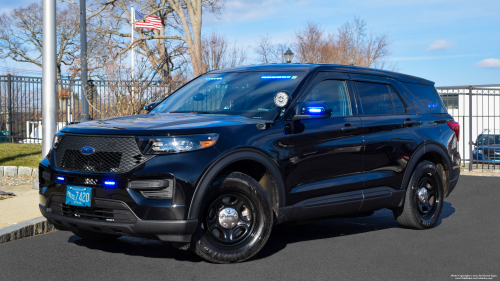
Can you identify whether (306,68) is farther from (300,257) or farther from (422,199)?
(422,199)

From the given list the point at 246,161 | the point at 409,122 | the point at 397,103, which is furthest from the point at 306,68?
the point at 409,122

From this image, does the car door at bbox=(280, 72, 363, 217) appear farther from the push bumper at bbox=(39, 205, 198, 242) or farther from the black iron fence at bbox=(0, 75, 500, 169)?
the black iron fence at bbox=(0, 75, 500, 169)

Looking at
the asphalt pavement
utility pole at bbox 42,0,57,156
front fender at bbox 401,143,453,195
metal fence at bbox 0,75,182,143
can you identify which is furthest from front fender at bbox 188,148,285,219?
metal fence at bbox 0,75,182,143

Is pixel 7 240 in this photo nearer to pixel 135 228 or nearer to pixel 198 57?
pixel 135 228

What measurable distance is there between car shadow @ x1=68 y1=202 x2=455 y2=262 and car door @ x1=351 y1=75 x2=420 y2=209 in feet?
2.80

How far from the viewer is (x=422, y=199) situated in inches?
277

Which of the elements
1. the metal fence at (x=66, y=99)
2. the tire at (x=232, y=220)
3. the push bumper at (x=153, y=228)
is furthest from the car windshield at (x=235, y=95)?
the metal fence at (x=66, y=99)

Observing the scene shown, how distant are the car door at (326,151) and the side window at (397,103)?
913mm

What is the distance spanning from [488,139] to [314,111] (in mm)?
13965

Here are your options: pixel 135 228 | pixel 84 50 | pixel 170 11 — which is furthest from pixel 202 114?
pixel 170 11

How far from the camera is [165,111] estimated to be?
614cm

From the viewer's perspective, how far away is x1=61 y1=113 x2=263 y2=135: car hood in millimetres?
4641

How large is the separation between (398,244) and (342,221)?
160cm

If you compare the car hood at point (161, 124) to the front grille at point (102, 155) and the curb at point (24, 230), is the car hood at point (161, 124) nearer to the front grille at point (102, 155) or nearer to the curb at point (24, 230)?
the front grille at point (102, 155)
